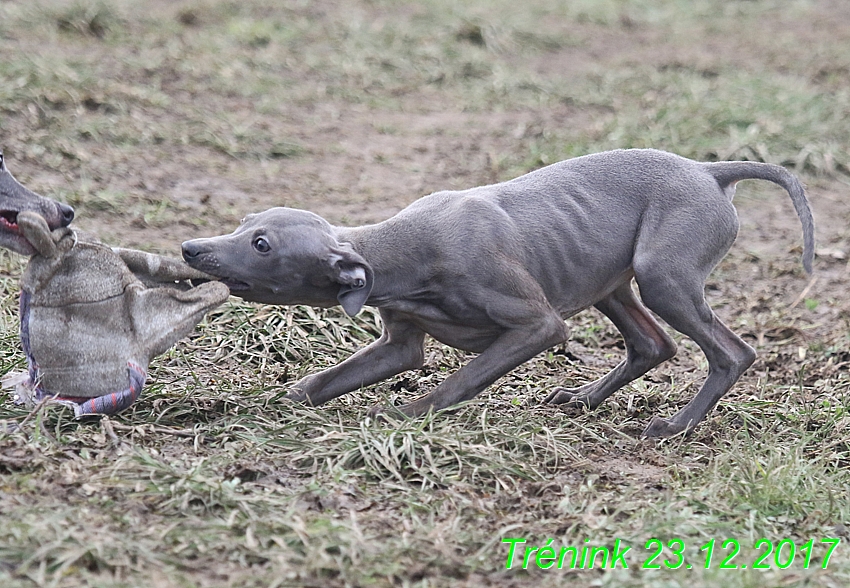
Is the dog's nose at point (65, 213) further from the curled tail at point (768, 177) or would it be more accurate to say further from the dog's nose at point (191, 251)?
the curled tail at point (768, 177)

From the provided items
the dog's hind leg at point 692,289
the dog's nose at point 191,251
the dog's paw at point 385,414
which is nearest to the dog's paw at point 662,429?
the dog's hind leg at point 692,289

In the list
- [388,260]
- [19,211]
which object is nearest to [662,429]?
[388,260]

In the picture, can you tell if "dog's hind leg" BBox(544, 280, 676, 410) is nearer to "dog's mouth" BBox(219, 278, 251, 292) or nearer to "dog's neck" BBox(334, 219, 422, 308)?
"dog's neck" BBox(334, 219, 422, 308)

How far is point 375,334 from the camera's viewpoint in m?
6.55

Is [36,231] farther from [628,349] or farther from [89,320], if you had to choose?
[628,349]

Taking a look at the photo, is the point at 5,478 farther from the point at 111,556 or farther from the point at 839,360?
the point at 839,360

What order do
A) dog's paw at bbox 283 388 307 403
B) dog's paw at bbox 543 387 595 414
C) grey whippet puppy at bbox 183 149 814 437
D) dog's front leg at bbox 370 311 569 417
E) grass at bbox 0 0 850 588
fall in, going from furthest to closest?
dog's paw at bbox 543 387 595 414, dog's paw at bbox 283 388 307 403, dog's front leg at bbox 370 311 569 417, grey whippet puppy at bbox 183 149 814 437, grass at bbox 0 0 850 588

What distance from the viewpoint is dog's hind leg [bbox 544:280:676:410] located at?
5828 millimetres

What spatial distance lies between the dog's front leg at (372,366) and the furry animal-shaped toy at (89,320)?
2.40ft

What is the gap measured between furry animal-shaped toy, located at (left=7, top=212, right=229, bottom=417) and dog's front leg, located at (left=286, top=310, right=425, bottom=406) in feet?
2.40

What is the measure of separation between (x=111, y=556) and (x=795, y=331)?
468 centimetres

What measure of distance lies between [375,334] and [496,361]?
→ 149cm

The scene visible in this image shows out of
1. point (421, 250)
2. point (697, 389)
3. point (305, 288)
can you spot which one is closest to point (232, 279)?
point (305, 288)

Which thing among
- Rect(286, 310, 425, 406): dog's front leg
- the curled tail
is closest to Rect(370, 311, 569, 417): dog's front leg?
Rect(286, 310, 425, 406): dog's front leg
